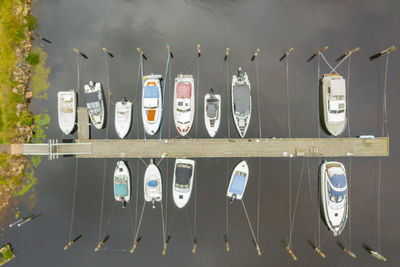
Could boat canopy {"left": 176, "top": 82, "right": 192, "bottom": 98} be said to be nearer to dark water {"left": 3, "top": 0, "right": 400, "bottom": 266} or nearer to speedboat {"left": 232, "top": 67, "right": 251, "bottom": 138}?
dark water {"left": 3, "top": 0, "right": 400, "bottom": 266}

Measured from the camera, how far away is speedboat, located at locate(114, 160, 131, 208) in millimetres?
12539

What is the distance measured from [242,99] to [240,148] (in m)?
3.34

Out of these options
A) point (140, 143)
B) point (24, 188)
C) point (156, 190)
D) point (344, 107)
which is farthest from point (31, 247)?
point (344, 107)

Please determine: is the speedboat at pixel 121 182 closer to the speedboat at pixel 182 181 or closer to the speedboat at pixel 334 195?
the speedboat at pixel 182 181

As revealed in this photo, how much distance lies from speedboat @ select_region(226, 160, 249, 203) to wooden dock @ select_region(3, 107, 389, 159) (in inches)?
29.7

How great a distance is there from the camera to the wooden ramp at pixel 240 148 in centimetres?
1230

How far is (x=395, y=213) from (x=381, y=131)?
592 centimetres

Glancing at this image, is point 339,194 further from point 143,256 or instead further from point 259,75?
point 143,256

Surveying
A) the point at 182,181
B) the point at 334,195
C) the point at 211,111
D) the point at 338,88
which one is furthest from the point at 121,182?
the point at 338,88

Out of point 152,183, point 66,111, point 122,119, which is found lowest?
point 152,183

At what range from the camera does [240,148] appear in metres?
12.6

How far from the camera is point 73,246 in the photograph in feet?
43.7

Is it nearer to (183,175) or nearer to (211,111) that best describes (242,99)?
(211,111)

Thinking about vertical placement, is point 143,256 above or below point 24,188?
below
